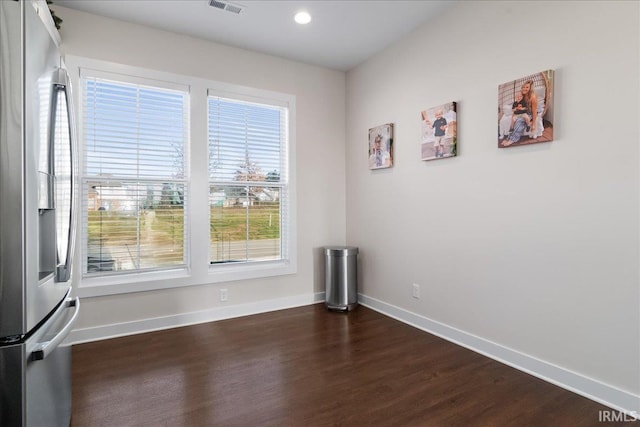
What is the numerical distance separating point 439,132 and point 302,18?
5.45ft

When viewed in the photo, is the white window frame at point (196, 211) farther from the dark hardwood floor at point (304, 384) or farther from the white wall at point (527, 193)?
the white wall at point (527, 193)

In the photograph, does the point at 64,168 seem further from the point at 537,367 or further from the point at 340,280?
the point at 537,367

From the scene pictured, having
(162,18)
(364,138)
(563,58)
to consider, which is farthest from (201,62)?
(563,58)

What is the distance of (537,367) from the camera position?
2.39 m

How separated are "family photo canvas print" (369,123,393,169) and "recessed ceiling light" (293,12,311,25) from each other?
133 centimetres

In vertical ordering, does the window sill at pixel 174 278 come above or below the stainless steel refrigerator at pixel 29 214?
below

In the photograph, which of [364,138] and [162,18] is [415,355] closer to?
[364,138]

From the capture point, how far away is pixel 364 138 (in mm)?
4156

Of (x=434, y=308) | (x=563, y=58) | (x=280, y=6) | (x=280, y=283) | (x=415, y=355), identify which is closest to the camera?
(x=563, y=58)

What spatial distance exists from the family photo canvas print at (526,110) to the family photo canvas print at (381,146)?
4.14 feet

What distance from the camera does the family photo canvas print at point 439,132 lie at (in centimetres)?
297

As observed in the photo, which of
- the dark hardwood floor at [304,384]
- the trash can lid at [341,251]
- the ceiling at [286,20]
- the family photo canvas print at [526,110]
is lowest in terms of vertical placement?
the dark hardwood floor at [304,384]

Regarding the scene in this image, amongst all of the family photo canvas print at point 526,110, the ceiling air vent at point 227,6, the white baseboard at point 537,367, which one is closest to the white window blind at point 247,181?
the ceiling air vent at point 227,6

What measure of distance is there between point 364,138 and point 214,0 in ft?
6.99
